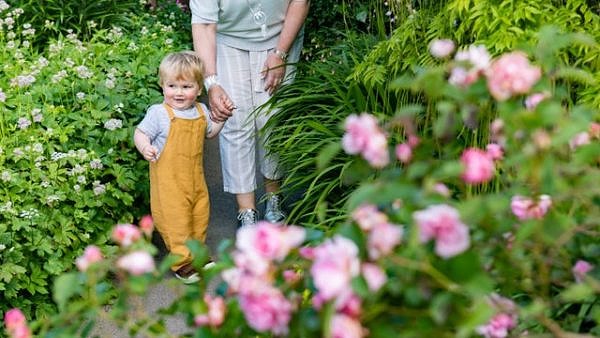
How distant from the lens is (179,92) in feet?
13.7

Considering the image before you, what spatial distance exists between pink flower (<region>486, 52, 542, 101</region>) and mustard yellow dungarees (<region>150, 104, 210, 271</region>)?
112 inches

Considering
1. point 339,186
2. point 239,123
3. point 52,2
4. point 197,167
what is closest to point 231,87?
point 239,123

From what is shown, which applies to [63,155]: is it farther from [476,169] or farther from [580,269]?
[476,169]

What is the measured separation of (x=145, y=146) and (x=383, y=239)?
112 inches

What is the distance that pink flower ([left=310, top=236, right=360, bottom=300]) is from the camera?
4.03ft

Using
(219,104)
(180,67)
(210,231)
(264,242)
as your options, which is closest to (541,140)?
(264,242)

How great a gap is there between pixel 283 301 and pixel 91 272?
0.34 meters

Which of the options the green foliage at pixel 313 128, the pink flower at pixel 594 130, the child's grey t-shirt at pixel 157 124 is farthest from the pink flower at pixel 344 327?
the child's grey t-shirt at pixel 157 124

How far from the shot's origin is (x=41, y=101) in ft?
15.3

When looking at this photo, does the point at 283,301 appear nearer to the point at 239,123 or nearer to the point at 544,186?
the point at 544,186

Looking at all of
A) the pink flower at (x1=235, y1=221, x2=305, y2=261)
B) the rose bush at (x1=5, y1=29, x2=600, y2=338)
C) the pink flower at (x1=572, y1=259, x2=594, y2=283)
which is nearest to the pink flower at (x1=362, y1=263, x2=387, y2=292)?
the rose bush at (x1=5, y1=29, x2=600, y2=338)

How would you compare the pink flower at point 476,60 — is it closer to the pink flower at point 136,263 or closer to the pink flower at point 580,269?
the pink flower at point 580,269

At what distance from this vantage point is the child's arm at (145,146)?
13.2 feet

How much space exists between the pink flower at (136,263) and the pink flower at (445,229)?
1.35 ft
